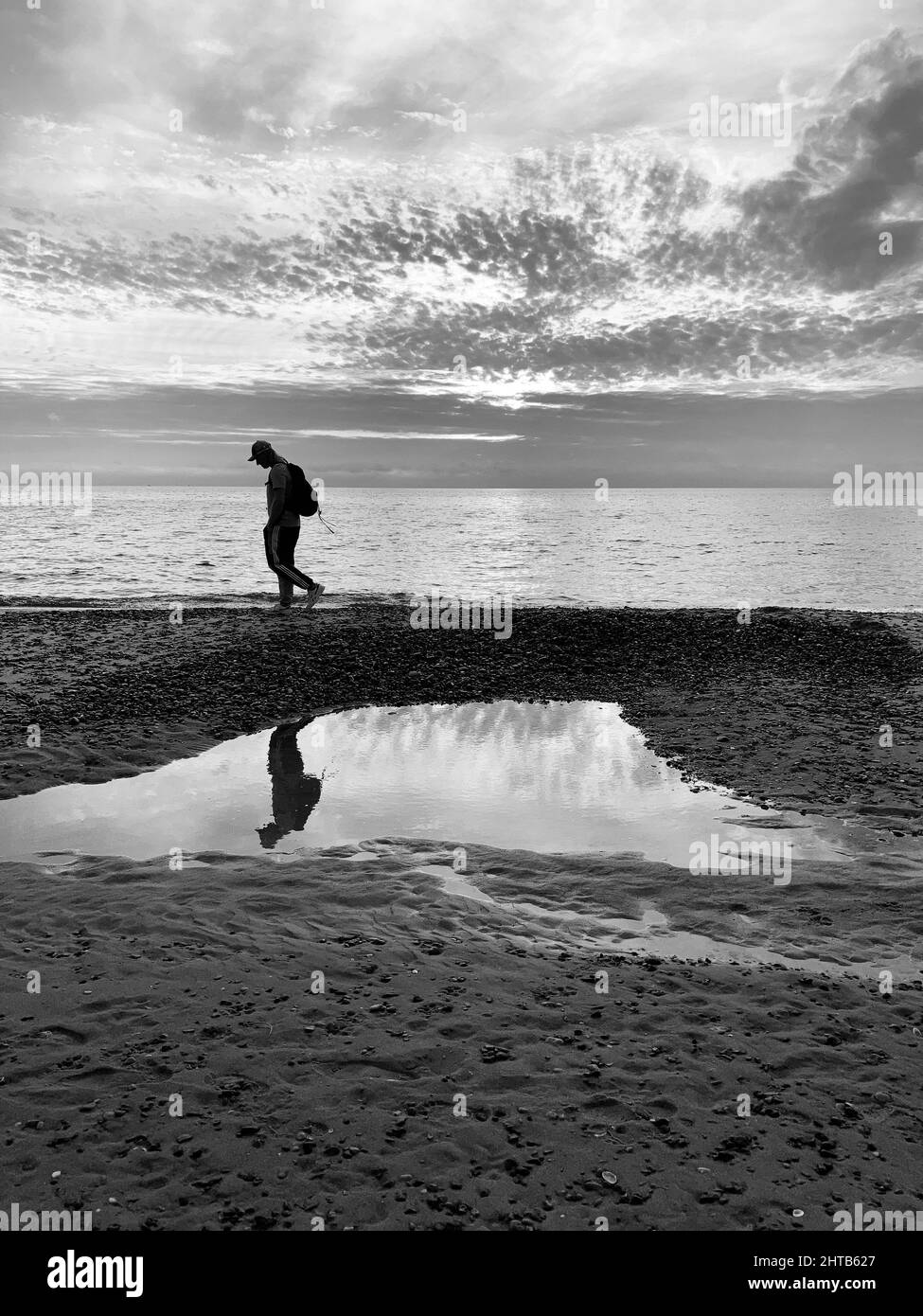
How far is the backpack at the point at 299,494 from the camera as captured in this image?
20.3m

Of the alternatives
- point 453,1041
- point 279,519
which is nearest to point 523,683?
point 279,519

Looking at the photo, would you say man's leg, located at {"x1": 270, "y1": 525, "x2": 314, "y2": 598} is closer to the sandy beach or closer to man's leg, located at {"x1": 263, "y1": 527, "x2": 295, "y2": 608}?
man's leg, located at {"x1": 263, "y1": 527, "x2": 295, "y2": 608}

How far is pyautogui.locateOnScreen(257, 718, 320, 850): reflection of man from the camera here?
9250 millimetres

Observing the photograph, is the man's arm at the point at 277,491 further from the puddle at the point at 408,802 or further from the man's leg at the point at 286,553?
the puddle at the point at 408,802

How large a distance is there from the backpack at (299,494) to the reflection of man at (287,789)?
873 cm

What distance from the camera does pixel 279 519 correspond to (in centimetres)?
2041

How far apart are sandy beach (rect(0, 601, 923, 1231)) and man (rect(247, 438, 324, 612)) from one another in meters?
10.6

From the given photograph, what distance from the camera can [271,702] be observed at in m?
14.4

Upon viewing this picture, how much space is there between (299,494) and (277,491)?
595 millimetres

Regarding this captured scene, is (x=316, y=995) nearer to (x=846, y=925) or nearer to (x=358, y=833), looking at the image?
(x=358, y=833)

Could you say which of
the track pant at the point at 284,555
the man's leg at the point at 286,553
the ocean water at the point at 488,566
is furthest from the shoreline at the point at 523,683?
the ocean water at the point at 488,566

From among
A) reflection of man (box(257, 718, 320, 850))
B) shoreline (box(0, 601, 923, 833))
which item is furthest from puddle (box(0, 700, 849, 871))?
shoreline (box(0, 601, 923, 833))
